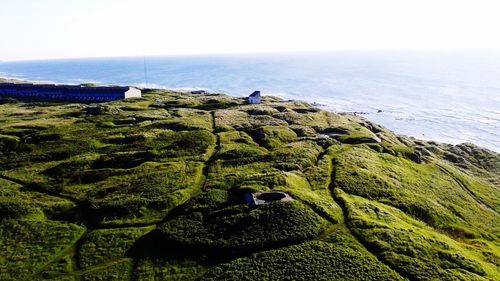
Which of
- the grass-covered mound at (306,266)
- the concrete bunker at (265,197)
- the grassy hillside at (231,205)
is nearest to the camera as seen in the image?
the grass-covered mound at (306,266)

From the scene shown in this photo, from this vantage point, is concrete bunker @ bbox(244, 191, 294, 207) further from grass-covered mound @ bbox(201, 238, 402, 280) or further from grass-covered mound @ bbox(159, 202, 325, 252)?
grass-covered mound @ bbox(201, 238, 402, 280)

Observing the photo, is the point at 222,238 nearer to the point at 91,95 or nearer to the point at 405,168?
the point at 405,168

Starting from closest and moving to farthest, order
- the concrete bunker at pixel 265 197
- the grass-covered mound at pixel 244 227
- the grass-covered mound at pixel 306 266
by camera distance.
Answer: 1. the grass-covered mound at pixel 306 266
2. the grass-covered mound at pixel 244 227
3. the concrete bunker at pixel 265 197

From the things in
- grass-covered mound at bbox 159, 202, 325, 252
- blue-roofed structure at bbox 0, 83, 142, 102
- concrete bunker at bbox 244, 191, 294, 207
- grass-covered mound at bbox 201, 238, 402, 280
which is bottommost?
grass-covered mound at bbox 201, 238, 402, 280

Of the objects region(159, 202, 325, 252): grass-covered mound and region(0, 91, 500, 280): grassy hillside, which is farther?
region(159, 202, 325, 252): grass-covered mound

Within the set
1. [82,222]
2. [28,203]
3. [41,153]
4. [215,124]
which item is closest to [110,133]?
[41,153]

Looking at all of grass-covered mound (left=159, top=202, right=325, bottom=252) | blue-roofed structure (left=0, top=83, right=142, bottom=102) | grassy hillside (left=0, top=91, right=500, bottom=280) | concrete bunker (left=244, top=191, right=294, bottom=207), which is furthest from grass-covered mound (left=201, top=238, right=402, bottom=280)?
blue-roofed structure (left=0, top=83, right=142, bottom=102)

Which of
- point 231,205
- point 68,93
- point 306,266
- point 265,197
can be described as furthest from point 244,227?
point 68,93

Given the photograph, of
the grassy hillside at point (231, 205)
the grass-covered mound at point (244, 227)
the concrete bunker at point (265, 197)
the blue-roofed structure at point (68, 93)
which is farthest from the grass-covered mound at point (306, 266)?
the blue-roofed structure at point (68, 93)

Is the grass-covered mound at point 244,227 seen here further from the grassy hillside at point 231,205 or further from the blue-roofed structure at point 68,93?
the blue-roofed structure at point 68,93
